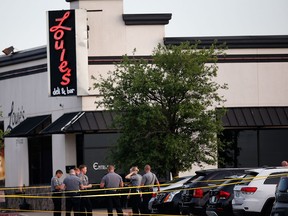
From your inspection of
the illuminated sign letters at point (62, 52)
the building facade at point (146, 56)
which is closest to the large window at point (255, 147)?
the building facade at point (146, 56)

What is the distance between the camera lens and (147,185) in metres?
33.9

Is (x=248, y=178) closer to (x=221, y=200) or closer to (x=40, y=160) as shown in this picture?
(x=221, y=200)

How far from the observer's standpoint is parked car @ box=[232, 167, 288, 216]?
26.5 meters

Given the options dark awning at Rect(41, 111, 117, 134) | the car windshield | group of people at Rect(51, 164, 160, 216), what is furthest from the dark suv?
dark awning at Rect(41, 111, 117, 134)

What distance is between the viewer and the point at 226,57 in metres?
45.5

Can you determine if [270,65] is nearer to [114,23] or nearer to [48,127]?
[114,23]

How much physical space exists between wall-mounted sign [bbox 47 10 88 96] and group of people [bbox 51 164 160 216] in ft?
32.5

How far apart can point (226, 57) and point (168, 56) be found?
6.68 metres

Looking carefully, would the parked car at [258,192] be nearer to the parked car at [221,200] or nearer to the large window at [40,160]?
the parked car at [221,200]

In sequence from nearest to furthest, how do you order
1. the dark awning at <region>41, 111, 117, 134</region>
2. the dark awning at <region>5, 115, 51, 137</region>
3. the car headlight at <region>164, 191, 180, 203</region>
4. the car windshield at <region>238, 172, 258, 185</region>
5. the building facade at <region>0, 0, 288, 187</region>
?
the car windshield at <region>238, 172, 258, 185</region> < the car headlight at <region>164, 191, 180, 203</region> < the dark awning at <region>41, 111, 117, 134</region> < the building facade at <region>0, 0, 288, 187</region> < the dark awning at <region>5, 115, 51, 137</region>

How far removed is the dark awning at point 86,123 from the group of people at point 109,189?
8.91 metres

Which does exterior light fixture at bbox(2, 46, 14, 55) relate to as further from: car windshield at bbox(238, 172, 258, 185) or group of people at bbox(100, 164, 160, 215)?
car windshield at bbox(238, 172, 258, 185)

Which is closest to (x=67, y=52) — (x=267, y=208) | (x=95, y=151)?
(x=95, y=151)

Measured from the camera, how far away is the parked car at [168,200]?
32969 mm
